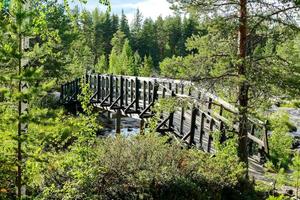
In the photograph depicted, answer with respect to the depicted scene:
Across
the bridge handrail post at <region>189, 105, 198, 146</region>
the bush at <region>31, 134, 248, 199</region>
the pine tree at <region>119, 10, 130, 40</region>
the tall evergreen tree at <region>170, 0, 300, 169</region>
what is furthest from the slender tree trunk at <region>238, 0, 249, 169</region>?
the pine tree at <region>119, 10, 130, 40</region>

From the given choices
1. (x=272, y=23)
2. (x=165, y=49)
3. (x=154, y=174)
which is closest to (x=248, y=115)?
(x=272, y=23)

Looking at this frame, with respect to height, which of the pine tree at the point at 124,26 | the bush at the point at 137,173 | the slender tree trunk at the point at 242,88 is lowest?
the bush at the point at 137,173

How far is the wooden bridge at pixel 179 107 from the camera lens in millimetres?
10055

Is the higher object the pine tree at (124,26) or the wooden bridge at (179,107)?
the pine tree at (124,26)

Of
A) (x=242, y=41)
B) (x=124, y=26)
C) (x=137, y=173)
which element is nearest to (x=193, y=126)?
(x=242, y=41)

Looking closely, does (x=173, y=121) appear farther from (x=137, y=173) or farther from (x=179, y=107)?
(x=137, y=173)

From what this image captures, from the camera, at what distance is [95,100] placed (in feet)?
70.9

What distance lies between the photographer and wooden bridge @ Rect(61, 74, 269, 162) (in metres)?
10.1

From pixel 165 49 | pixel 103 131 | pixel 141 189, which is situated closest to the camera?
pixel 141 189

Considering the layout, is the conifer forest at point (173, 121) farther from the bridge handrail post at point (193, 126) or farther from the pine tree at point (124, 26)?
the pine tree at point (124, 26)

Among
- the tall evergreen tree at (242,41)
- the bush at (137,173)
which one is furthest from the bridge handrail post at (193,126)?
the bush at (137,173)

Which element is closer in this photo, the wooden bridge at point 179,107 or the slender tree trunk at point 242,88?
the slender tree trunk at point 242,88

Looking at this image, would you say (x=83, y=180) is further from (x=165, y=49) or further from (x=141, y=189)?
(x=165, y=49)

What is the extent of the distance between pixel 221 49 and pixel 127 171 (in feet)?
13.8
